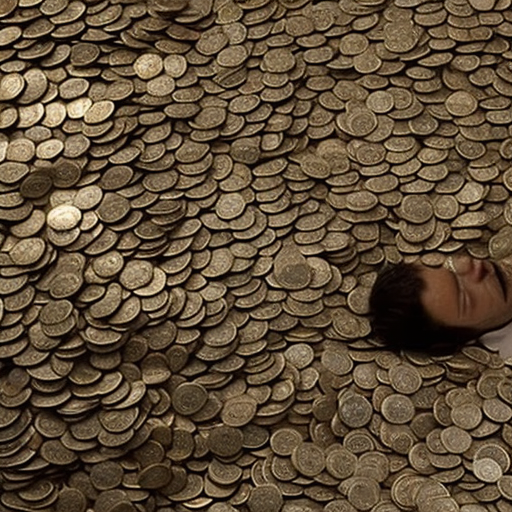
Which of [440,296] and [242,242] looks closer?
[440,296]

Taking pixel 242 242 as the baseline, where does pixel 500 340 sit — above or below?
below

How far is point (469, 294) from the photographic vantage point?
72.7 inches

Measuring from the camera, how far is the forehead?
1.82m

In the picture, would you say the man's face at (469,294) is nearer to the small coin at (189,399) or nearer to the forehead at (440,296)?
the forehead at (440,296)

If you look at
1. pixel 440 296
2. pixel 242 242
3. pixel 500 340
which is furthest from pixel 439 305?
pixel 242 242

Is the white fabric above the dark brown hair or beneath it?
beneath

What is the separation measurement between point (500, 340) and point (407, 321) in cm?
19

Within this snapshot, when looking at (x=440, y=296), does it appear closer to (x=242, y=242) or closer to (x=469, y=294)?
(x=469, y=294)

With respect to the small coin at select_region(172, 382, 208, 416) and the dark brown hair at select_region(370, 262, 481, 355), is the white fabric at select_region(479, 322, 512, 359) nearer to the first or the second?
the dark brown hair at select_region(370, 262, 481, 355)

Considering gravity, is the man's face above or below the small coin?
above

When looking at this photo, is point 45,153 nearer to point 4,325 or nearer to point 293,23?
point 4,325

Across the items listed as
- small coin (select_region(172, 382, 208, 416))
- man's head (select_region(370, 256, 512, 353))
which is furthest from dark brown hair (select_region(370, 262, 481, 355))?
small coin (select_region(172, 382, 208, 416))

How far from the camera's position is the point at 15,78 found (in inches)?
80.2

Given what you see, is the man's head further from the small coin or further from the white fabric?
the small coin
